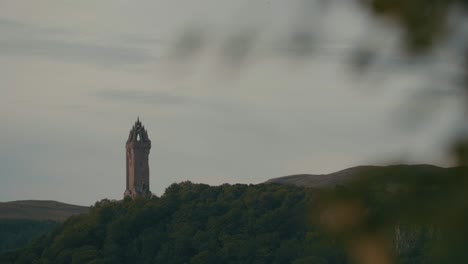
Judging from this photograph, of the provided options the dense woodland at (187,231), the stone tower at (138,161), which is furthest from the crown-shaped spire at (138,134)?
the dense woodland at (187,231)

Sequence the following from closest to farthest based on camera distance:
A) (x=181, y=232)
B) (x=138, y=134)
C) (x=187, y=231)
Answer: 1. (x=181, y=232)
2. (x=187, y=231)
3. (x=138, y=134)

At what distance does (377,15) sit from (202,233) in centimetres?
7861

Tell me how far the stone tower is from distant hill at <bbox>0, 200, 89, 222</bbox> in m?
16.0

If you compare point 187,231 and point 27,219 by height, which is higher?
point 27,219

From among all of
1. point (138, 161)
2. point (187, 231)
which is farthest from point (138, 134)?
point (187, 231)

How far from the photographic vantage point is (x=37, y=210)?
155500mm

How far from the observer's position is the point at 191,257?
79875 millimetres

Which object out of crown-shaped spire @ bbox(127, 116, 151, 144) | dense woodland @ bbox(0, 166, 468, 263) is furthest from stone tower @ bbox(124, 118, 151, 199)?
dense woodland @ bbox(0, 166, 468, 263)

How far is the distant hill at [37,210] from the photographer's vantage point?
486 feet

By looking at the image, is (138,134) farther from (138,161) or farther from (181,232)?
(181,232)

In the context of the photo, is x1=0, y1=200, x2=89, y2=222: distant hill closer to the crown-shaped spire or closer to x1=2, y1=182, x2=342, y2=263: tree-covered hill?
the crown-shaped spire

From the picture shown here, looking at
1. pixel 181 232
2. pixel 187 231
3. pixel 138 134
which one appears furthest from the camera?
pixel 138 134

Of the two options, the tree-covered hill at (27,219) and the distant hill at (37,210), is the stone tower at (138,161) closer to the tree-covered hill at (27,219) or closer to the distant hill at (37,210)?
the tree-covered hill at (27,219)

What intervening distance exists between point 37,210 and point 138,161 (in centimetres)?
2484
